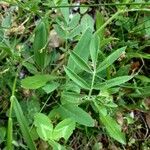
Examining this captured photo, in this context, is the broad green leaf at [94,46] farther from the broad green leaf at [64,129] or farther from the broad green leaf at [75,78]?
the broad green leaf at [64,129]

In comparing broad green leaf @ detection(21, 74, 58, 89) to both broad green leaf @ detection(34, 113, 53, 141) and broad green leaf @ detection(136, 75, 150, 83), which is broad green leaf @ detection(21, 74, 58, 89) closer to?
broad green leaf @ detection(34, 113, 53, 141)

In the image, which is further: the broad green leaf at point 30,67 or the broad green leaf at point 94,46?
the broad green leaf at point 30,67

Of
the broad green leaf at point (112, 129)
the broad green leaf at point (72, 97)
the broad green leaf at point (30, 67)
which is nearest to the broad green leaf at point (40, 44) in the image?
the broad green leaf at point (30, 67)

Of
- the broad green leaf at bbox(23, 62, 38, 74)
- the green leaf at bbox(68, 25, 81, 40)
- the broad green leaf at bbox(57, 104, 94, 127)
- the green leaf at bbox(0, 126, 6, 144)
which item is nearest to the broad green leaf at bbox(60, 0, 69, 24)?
the green leaf at bbox(68, 25, 81, 40)

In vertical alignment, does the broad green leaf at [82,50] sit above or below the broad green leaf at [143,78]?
above

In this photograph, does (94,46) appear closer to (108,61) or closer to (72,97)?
(108,61)

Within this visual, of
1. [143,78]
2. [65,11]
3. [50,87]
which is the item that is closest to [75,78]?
[50,87]
